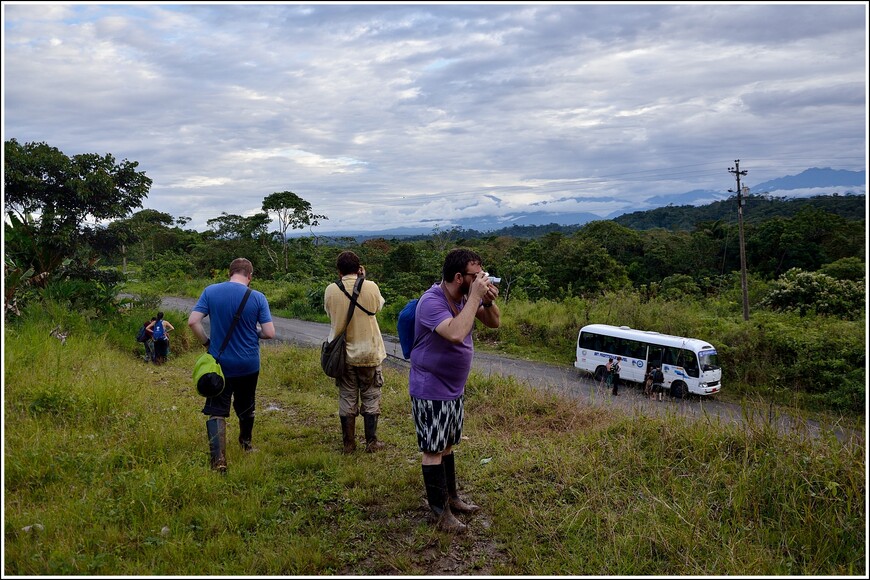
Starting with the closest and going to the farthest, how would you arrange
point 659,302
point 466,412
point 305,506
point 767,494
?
1. point 767,494
2. point 305,506
3. point 466,412
4. point 659,302

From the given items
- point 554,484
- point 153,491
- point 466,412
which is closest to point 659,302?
point 466,412

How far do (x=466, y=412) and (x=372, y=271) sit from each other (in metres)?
26.5

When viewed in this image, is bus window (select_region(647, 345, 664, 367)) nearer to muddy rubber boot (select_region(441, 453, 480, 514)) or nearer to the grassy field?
the grassy field

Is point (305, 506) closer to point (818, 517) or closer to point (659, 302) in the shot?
point (818, 517)

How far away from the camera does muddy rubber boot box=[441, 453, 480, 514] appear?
3.54m

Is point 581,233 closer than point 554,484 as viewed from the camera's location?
No

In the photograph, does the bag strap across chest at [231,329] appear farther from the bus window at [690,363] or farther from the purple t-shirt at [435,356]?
the bus window at [690,363]

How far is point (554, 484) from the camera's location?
3.86 m

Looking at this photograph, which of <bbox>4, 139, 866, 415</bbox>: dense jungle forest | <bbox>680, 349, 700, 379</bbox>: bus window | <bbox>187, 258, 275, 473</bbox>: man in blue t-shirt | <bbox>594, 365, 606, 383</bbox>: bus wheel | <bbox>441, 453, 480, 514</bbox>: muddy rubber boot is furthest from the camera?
<bbox>594, 365, 606, 383</bbox>: bus wheel

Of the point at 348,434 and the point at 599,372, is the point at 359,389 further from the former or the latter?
the point at 599,372

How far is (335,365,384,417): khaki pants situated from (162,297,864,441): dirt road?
2305mm

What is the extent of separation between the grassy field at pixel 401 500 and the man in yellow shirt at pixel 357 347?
320 mm

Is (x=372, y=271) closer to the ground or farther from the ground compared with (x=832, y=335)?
farther from the ground

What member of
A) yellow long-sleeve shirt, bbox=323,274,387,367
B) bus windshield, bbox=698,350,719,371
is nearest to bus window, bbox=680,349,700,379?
bus windshield, bbox=698,350,719,371
